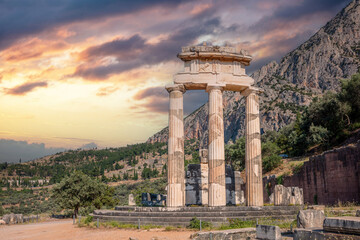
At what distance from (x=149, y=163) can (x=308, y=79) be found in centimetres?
7307

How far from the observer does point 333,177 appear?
27797 millimetres

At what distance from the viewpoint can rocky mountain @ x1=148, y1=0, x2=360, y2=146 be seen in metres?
117

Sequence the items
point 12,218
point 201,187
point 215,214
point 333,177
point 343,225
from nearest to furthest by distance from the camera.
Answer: point 343,225 < point 215,214 < point 201,187 < point 333,177 < point 12,218

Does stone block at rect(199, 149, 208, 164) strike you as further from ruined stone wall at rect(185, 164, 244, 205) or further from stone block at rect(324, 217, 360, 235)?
stone block at rect(324, 217, 360, 235)

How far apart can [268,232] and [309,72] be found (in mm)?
130933

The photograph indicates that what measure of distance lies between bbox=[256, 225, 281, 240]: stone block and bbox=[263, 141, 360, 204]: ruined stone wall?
1686 cm

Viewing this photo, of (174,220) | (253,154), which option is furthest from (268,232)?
(253,154)

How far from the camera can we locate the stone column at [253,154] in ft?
69.9

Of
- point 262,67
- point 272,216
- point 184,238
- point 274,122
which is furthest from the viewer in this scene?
point 262,67

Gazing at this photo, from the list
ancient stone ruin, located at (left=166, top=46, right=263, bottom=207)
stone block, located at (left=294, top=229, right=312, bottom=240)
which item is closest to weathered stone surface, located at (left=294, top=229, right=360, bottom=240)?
stone block, located at (left=294, top=229, right=312, bottom=240)

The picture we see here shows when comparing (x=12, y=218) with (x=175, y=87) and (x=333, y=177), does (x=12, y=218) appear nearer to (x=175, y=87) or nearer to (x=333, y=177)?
(x=175, y=87)

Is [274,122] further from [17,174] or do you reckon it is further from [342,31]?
[17,174]

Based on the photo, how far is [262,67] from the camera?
17888 cm

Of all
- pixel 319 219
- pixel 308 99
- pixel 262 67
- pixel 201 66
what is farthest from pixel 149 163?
pixel 319 219
